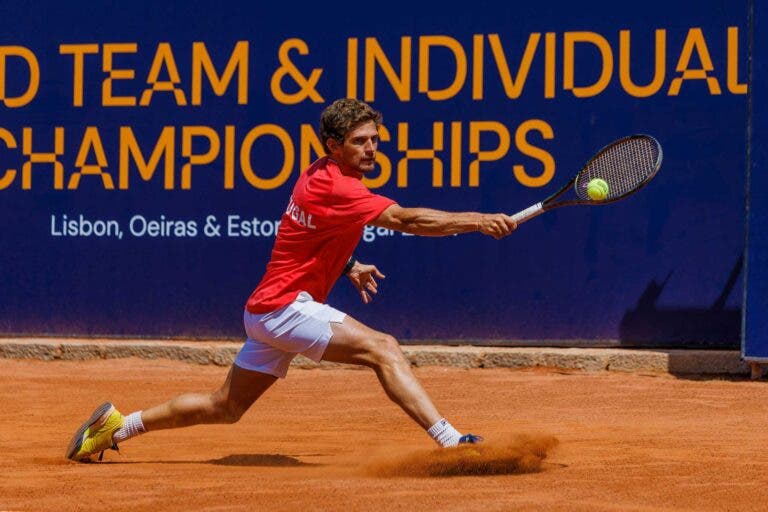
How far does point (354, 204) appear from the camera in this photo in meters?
5.21

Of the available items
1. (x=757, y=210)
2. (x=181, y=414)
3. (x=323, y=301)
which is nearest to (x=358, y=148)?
(x=323, y=301)

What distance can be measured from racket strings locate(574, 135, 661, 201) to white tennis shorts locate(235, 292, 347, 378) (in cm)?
135

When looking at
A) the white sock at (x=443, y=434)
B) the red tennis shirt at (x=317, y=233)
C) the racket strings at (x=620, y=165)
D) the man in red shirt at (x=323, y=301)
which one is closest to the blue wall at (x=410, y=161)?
the racket strings at (x=620, y=165)

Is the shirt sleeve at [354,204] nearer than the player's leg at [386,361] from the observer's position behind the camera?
No

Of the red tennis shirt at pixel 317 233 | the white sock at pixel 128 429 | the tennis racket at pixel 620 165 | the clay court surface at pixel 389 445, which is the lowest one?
the clay court surface at pixel 389 445

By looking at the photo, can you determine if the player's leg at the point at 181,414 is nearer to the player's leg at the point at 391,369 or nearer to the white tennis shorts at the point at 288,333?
the white tennis shorts at the point at 288,333

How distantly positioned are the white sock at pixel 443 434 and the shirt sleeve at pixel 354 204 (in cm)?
85

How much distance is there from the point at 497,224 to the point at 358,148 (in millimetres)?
742

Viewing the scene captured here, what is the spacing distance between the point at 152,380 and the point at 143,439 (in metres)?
2.82

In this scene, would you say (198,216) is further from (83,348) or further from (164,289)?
(83,348)

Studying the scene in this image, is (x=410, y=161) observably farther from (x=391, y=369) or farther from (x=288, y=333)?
(x=391, y=369)

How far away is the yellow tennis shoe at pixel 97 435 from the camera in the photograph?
18.6 ft

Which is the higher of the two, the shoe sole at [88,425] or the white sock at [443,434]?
the white sock at [443,434]

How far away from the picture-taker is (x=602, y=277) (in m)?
9.83
